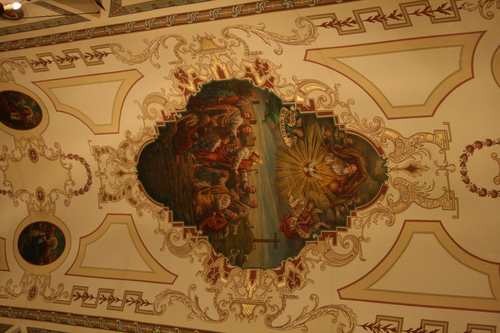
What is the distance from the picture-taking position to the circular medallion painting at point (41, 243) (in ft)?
28.4

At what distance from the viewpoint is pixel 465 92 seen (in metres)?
6.23

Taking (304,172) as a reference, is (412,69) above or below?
above

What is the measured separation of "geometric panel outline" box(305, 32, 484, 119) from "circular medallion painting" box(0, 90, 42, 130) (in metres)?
5.39

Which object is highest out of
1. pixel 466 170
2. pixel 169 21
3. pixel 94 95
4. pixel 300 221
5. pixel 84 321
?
pixel 169 21

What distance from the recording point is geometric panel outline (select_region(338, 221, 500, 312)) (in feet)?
20.7

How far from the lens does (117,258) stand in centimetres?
821

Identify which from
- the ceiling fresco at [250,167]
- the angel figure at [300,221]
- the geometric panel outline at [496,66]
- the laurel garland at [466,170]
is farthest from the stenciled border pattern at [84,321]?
the geometric panel outline at [496,66]

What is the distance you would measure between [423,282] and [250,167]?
10.8ft

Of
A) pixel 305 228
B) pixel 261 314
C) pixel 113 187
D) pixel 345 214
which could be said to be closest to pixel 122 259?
pixel 113 187

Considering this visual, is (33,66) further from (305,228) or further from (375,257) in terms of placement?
(375,257)

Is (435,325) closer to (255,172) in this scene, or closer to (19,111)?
(255,172)

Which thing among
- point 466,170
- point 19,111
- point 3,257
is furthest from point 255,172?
point 3,257

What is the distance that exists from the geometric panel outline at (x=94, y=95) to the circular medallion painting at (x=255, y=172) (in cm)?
91

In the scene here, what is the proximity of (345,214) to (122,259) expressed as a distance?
4.22m
